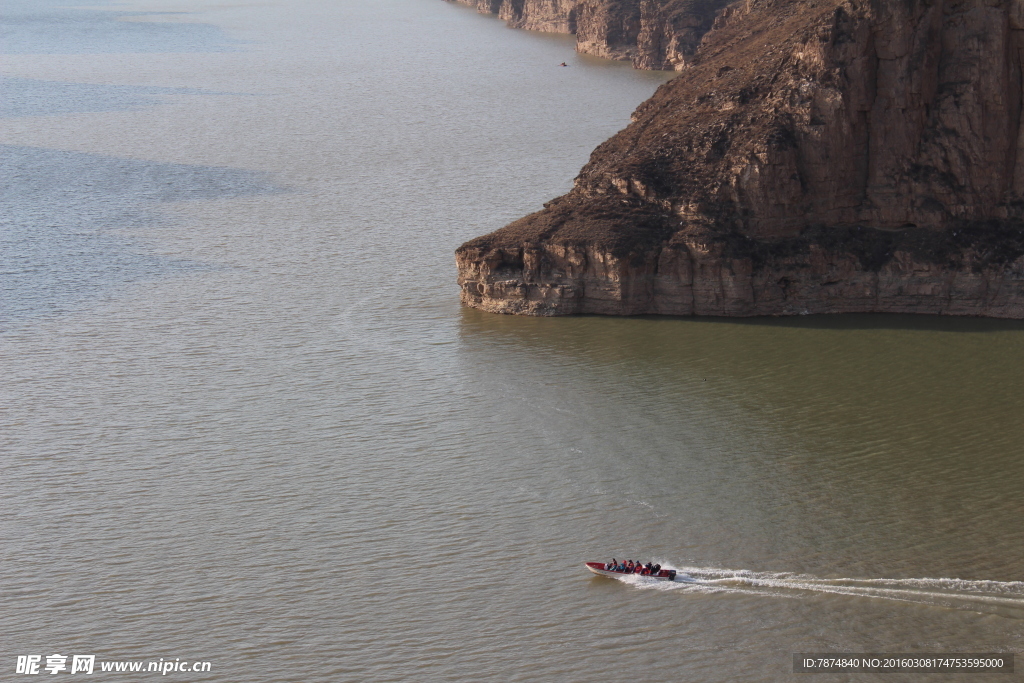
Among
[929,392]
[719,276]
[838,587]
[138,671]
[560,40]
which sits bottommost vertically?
[138,671]

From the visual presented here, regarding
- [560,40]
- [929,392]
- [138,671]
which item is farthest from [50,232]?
[560,40]

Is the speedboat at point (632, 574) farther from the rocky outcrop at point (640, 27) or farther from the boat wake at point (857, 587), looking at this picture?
the rocky outcrop at point (640, 27)

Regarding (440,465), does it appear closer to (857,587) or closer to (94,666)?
(94,666)

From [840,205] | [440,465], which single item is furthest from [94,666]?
[840,205]

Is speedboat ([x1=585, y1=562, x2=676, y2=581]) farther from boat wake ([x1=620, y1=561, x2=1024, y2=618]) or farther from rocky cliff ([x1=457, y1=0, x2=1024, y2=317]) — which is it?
rocky cliff ([x1=457, y1=0, x2=1024, y2=317])

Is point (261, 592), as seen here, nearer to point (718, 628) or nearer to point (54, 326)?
point (718, 628)
